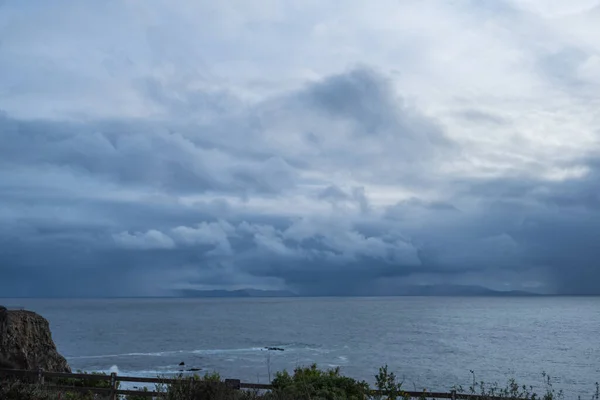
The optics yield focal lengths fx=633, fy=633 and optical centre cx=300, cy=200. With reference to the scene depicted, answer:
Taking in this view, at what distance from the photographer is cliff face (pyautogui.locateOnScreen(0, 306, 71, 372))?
22.9m

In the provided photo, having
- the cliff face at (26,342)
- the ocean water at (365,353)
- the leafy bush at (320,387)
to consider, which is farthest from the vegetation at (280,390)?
the ocean water at (365,353)

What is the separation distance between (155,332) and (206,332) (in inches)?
395

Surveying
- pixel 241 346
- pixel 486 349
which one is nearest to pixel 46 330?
pixel 241 346

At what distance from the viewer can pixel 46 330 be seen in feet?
80.4

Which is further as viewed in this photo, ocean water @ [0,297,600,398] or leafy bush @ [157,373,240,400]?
ocean water @ [0,297,600,398]

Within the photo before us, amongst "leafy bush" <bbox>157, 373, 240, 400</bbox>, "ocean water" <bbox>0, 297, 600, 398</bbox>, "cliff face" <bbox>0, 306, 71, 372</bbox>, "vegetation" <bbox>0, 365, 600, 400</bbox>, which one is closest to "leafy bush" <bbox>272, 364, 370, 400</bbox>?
"vegetation" <bbox>0, 365, 600, 400</bbox>

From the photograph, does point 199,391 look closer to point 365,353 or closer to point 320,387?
point 320,387

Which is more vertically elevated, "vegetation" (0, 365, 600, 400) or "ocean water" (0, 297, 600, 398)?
"vegetation" (0, 365, 600, 400)

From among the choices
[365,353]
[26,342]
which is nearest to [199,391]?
[26,342]

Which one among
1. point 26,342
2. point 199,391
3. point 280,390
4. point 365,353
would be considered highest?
point 199,391

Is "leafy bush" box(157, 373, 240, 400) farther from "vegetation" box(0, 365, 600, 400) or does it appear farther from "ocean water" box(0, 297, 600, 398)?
"ocean water" box(0, 297, 600, 398)

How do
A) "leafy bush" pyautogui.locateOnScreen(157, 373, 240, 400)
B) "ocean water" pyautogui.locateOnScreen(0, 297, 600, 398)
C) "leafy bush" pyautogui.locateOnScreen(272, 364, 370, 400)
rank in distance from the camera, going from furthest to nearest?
"ocean water" pyautogui.locateOnScreen(0, 297, 600, 398)
"leafy bush" pyautogui.locateOnScreen(272, 364, 370, 400)
"leafy bush" pyautogui.locateOnScreen(157, 373, 240, 400)

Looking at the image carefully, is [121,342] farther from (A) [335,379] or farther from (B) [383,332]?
(A) [335,379]

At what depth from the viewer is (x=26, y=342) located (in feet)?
77.0
